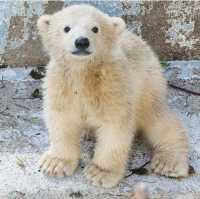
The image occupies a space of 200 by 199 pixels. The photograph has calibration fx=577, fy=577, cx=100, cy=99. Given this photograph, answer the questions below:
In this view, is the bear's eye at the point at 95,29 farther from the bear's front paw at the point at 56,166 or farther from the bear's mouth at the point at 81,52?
the bear's front paw at the point at 56,166

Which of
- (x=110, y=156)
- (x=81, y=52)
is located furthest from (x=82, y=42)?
(x=110, y=156)

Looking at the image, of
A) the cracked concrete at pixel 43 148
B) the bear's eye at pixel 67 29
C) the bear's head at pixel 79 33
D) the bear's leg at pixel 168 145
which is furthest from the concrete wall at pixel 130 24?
the bear's eye at pixel 67 29

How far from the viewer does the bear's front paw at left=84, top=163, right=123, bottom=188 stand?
2887mm

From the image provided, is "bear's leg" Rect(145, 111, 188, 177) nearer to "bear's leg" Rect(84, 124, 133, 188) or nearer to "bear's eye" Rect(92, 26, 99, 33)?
"bear's leg" Rect(84, 124, 133, 188)

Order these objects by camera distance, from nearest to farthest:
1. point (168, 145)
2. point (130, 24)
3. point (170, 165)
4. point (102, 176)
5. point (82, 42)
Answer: point (82, 42)
point (102, 176)
point (170, 165)
point (168, 145)
point (130, 24)

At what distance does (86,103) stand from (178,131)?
2.00ft

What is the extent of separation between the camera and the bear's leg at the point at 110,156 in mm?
2881

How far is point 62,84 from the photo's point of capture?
289 cm

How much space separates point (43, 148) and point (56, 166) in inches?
10.6

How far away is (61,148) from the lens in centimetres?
299

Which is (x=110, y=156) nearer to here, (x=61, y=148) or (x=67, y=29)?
(x=61, y=148)

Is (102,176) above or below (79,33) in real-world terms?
below

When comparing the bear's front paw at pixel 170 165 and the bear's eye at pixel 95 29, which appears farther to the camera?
the bear's front paw at pixel 170 165

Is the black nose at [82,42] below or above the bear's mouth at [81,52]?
above
